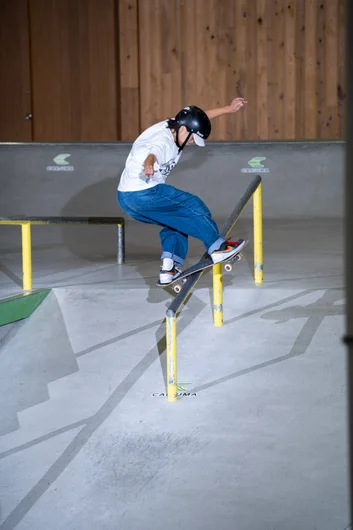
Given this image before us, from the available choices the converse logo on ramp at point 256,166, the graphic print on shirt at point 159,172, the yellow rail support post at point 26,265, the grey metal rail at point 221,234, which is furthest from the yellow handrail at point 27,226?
the converse logo on ramp at point 256,166

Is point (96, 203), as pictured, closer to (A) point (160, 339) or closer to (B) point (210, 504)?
(A) point (160, 339)

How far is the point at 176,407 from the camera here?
4.84m

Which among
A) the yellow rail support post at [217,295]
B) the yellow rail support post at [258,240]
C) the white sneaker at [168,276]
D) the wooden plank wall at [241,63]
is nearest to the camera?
the yellow rail support post at [217,295]

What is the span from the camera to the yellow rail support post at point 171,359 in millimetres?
4527

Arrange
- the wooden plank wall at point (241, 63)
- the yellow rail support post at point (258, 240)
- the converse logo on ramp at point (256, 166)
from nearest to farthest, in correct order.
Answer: the yellow rail support post at point (258, 240)
the converse logo on ramp at point (256, 166)
the wooden plank wall at point (241, 63)

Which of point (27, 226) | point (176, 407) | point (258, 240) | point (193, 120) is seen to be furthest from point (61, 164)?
point (176, 407)

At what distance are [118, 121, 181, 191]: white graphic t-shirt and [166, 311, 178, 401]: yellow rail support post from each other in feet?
4.50

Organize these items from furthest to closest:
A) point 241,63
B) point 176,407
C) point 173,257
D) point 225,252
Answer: point 241,63 → point 173,257 → point 225,252 → point 176,407

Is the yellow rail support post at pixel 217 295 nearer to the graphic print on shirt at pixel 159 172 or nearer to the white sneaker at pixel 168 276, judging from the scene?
the white sneaker at pixel 168 276

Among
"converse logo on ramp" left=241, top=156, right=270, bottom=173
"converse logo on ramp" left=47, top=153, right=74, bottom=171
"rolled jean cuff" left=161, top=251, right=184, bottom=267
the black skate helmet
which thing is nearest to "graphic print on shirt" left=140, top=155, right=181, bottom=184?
the black skate helmet

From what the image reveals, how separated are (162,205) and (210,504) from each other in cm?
238

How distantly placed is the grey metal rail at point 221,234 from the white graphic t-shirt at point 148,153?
541mm

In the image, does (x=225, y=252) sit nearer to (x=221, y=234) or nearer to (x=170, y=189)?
(x=221, y=234)

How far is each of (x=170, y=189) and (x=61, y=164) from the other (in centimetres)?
527
